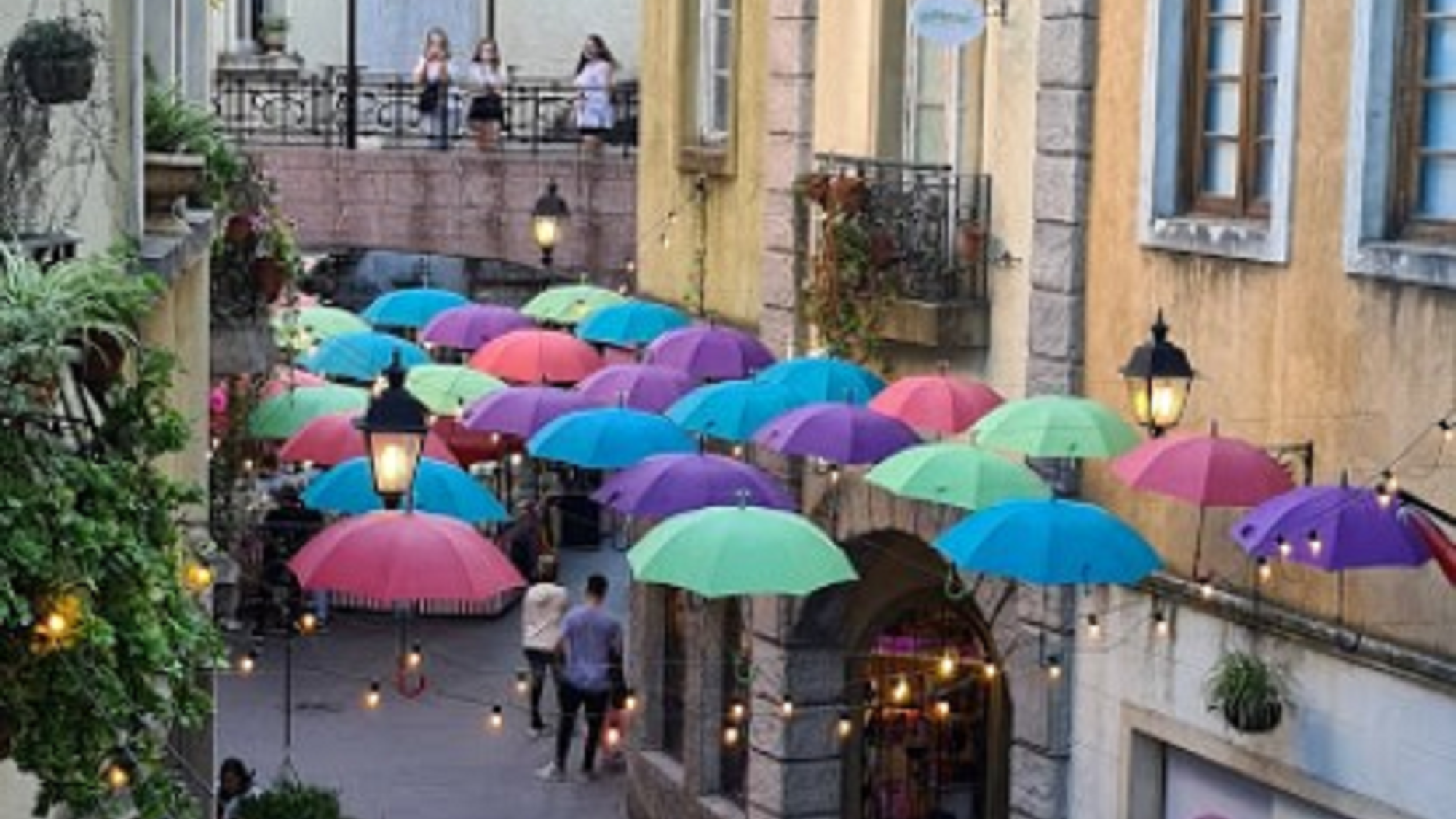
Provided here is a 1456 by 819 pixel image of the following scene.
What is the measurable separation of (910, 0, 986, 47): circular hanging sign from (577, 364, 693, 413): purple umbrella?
415cm

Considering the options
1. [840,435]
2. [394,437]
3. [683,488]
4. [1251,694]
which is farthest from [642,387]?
[1251,694]

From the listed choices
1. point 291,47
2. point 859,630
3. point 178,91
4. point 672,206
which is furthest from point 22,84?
point 291,47

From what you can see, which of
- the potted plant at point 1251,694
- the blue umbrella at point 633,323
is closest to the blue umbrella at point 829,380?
the blue umbrella at point 633,323

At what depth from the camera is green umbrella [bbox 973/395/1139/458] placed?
58.7 feet

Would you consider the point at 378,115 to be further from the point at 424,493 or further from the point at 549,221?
the point at 424,493

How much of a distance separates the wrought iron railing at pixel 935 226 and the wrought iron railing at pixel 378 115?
14.8 meters

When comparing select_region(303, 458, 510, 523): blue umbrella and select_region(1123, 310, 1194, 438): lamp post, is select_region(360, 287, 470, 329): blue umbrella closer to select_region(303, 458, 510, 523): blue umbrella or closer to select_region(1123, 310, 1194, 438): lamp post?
select_region(303, 458, 510, 523): blue umbrella

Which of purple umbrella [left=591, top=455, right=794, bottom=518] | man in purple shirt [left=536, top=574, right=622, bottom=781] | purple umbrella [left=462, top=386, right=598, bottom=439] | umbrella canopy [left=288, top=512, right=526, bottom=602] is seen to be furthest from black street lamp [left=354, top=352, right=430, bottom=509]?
man in purple shirt [left=536, top=574, right=622, bottom=781]

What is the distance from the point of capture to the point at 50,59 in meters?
13.4

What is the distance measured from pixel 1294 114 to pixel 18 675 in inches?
331

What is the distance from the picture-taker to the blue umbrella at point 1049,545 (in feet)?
56.2

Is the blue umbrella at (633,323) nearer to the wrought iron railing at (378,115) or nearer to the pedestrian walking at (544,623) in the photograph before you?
the pedestrian walking at (544,623)

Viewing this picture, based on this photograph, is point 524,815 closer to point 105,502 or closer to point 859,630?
point 859,630

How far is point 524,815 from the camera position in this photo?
27188mm
